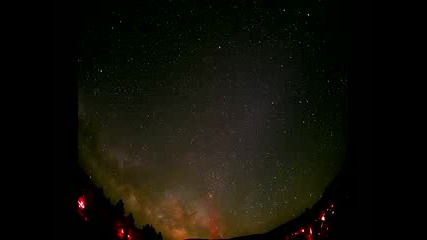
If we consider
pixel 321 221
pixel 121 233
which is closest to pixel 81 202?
pixel 121 233

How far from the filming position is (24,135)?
103 inches

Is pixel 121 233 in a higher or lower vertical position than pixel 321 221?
higher

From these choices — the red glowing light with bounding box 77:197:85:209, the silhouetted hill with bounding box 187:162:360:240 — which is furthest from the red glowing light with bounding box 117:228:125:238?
the silhouetted hill with bounding box 187:162:360:240

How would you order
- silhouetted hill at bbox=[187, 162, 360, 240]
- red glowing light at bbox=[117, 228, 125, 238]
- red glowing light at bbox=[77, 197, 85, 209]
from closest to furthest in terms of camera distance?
red glowing light at bbox=[77, 197, 85, 209], silhouetted hill at bbox=[187, 162, 360, 240], red glowing light at bbox=[117, 228, 125, 238]

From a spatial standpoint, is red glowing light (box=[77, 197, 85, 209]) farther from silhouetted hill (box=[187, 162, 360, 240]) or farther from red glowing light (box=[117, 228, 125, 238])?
silhouetted hill (box=[187, 162, 360, 240])

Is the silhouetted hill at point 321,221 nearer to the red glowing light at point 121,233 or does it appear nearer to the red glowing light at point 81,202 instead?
the red glowing light at point 81,202

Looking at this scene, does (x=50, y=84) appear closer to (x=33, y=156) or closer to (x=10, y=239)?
(x=33, y=156)

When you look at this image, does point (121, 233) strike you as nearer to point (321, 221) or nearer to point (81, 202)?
point (81, 202)

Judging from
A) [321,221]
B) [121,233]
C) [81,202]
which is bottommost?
[321,221]

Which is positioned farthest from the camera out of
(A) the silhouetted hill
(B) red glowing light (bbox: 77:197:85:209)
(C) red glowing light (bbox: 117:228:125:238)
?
(C) red glowing light (bbox: 117:228:125:238)

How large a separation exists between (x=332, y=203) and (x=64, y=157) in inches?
601

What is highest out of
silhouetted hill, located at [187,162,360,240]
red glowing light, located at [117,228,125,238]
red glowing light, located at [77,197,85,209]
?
red glowing light, located at [77,197,85,209]

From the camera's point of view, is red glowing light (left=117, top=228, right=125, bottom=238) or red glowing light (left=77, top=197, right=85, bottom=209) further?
red glowing light (left=117, top=228, right=125, bottom=238)

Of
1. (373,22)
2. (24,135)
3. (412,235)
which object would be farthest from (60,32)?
(412,235)
